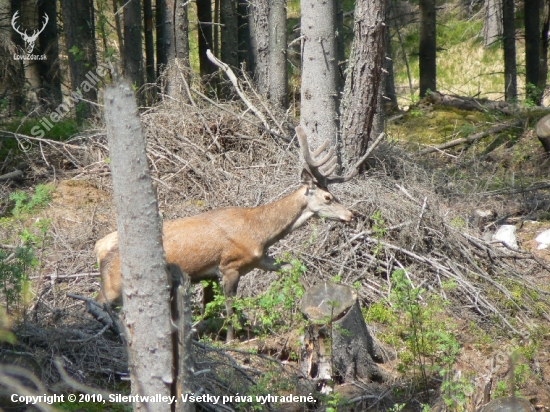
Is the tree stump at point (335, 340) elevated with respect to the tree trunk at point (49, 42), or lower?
lower

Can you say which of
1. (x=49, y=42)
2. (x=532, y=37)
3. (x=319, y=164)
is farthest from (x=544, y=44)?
(x=49, y=42)

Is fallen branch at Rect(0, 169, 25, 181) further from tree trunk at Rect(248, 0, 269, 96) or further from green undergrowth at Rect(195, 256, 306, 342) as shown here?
green undergrowth at Rect(195, 256, 306, 342)

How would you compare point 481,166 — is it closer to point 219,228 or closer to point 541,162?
point 541,162

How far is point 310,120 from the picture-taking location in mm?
10672

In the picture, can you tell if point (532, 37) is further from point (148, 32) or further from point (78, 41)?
point (78, 41)

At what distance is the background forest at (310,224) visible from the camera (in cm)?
642

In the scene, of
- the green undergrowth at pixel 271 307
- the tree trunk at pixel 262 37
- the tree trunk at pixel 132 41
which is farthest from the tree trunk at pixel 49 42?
the green undergrowth at pixel 271 307

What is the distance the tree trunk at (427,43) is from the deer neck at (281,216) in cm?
1139

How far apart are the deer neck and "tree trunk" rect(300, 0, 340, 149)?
173 centimetres

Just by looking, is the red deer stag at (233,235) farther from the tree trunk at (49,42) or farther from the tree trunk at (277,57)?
the tree trunk at (49,42)

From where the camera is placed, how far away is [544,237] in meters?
10.9

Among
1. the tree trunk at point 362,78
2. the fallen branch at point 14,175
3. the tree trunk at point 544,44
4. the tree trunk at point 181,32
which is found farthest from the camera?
the tree trunk at point 544,44

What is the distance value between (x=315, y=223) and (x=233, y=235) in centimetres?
145

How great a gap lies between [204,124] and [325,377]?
6141 millimetres
